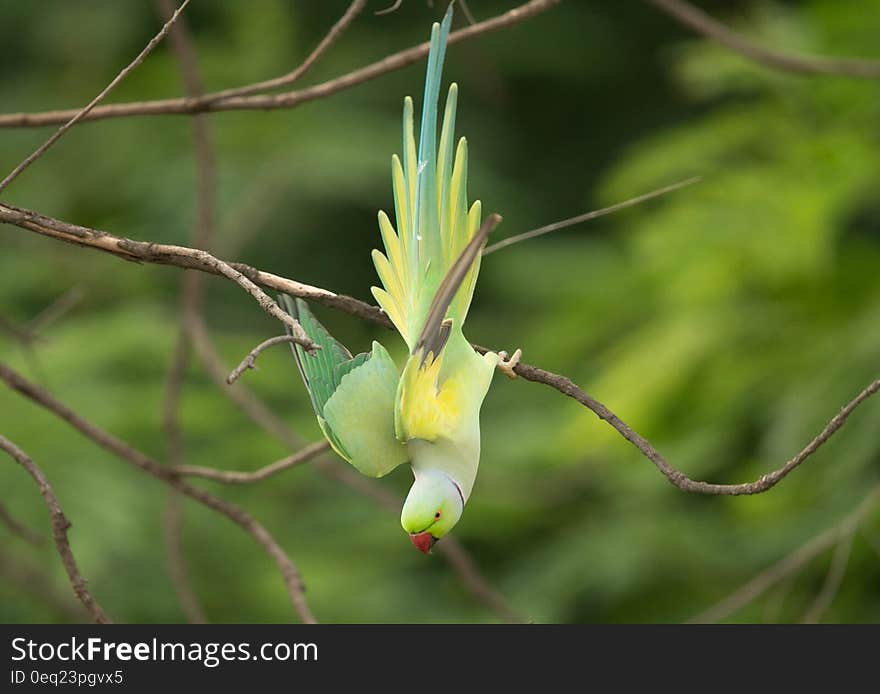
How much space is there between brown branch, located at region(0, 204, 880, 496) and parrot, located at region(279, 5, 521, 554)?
3.5 inches

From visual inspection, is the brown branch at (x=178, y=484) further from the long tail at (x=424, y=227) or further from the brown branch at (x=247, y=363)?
the brown branch at (x=247, y=363)

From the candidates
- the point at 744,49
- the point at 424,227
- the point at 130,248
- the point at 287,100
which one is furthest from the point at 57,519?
the point at 744,49

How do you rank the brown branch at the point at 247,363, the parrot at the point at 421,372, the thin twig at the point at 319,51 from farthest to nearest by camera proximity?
the thin twig at the point at 319,51, the parrot at the point at 421,372, the brown branch at the point at 247,363

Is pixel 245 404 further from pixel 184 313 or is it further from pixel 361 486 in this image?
pixel 361 486

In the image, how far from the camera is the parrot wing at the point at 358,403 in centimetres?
165

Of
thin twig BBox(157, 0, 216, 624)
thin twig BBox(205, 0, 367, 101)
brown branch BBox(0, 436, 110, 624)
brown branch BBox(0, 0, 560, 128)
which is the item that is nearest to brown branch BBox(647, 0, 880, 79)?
brown branch BBox(0, 0, 560, 128)

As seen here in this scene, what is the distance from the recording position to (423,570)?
4.64 m

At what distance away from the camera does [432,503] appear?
166 cm

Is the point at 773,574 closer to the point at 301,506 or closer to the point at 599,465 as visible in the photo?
the point at 599,465

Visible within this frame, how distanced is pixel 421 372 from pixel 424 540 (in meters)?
0.26

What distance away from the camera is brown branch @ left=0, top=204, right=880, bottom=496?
1.46 meters

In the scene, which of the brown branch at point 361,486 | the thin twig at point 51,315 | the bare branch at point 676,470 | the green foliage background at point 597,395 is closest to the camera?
the bare branch at point 676,470

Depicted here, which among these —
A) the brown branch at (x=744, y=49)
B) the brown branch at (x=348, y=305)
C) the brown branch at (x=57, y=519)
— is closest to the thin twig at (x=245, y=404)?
the brown branch at (x=57, y=519)

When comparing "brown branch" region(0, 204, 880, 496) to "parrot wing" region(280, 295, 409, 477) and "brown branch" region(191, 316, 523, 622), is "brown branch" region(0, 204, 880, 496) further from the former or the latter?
"brown branch" region(191, 316, 523, 622)
